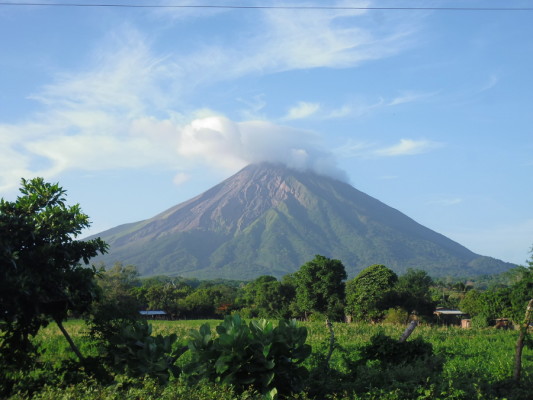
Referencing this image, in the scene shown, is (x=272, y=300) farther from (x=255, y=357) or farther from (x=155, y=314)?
(x=255, y=357)

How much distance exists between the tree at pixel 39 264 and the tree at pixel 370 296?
4660 cm

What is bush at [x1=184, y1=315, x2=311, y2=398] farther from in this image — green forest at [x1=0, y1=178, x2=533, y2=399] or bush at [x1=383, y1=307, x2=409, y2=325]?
bush at [x1=383, y1=307, x2=409, y2=325]

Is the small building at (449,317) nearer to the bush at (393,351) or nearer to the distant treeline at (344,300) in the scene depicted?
the distant treeline at (344,300)

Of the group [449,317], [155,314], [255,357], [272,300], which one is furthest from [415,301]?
[255,357]

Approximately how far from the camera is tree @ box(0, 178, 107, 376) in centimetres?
751

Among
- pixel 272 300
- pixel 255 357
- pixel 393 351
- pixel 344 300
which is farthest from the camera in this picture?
pixel 272 300

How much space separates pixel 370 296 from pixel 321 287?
15.6ft

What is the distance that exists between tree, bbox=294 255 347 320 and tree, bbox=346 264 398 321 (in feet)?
4.21

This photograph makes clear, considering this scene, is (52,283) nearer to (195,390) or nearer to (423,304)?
(195,390)

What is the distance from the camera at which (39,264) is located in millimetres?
7922

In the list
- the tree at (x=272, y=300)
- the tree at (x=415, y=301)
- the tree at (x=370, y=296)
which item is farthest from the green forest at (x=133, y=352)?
the tree at (x=272, y=300)

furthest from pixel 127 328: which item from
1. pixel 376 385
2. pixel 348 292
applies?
pixel 348 292

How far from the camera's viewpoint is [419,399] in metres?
7.23

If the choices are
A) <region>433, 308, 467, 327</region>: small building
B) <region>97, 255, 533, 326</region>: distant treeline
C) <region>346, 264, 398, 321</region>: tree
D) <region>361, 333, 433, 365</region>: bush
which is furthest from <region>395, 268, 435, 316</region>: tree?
<region>361, 333, 433, 365</region>: bush
